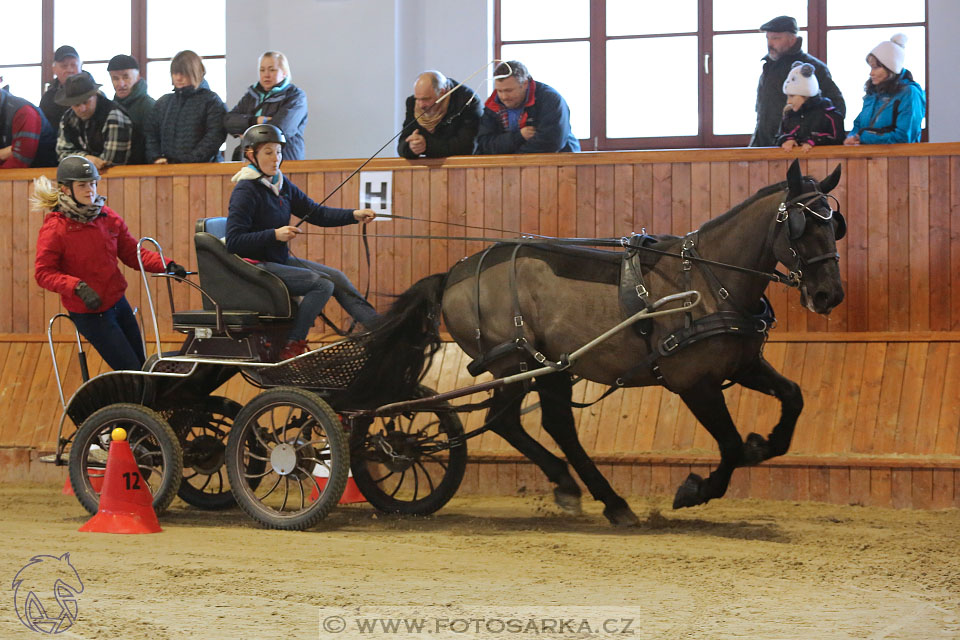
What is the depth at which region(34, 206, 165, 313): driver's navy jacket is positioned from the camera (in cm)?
664

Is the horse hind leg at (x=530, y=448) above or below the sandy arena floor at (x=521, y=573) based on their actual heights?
above

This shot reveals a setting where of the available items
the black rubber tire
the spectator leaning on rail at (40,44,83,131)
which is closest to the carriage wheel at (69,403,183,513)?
the black rubber tire

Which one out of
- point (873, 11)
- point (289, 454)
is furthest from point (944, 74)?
point (289, 454)

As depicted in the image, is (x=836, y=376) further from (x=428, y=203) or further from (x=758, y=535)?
(x=428, y=203)

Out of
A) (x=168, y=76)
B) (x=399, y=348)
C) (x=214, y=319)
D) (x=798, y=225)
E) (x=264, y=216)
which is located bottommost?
(x=399, y=348)

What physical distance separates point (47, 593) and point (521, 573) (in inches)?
73.1

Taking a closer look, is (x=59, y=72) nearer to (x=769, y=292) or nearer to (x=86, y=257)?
(x=86, y=257)

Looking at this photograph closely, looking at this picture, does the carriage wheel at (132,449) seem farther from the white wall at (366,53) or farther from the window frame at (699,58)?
the window frame at (699,58)

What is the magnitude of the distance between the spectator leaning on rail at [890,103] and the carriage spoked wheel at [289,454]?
4071 mm

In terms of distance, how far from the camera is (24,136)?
9.28m

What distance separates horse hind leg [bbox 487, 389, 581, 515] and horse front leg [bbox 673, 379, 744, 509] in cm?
67

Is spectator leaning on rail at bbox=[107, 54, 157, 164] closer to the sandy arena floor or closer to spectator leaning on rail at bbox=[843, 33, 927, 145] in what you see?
the sandy arena floor

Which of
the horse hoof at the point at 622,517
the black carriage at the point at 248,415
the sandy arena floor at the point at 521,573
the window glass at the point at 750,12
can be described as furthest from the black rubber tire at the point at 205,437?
the window glass at the point at 750,12

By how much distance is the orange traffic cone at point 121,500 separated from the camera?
19.3 ft
